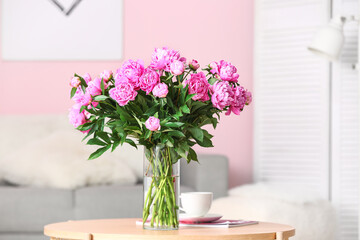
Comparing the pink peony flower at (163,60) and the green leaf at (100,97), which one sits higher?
the pink peony flower at (163,60)

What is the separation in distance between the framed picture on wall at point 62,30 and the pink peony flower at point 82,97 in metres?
2.25

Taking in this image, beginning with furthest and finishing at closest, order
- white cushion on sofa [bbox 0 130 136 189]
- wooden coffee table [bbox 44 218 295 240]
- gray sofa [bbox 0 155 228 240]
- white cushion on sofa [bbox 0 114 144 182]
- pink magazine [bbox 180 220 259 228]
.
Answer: white cushion on sofa [bbox 0 114 144 182] → white cushion on sofa [bbox 0 130 136 189] → gray sofa [bbox 0 155 228 240] → pink magazine [bbox 180 220 259 228] → wooden coffee table [bbox 44 218 295 240]

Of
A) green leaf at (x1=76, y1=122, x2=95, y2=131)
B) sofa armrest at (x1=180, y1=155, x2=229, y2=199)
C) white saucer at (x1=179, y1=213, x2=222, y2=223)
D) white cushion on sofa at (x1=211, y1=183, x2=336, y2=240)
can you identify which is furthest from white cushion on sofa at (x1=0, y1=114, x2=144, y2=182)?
green leaf at (x1=76, y1=122, x2=95, y2=131)

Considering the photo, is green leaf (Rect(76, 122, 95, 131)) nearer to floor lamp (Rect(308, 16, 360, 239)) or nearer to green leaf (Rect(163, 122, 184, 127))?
green leaf (Rect(163, 122, 184, 127))

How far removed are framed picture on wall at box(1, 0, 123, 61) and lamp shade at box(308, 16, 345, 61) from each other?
127 centimetres

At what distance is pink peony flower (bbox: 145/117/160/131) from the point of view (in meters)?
1.53

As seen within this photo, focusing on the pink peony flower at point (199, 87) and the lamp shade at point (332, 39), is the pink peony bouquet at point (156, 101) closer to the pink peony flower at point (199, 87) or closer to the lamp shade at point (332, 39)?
the pink peony flower at point (199, 87)

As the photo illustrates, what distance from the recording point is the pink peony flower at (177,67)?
156 centimetres

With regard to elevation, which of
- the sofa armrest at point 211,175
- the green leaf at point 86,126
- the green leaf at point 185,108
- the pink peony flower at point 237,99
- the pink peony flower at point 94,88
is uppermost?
the pink peony flower at point 94,88

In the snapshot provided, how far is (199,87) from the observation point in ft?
5.18

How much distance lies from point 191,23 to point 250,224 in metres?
2.31

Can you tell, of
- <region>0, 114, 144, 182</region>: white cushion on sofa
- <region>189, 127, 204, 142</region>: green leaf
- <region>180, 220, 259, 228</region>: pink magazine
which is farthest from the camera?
<region>0, 114, 144, 182</region>: white cushion on sofa

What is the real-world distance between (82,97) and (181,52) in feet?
7.54

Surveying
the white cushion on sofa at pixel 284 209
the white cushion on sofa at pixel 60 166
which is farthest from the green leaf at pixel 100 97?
the white cushion on sofa at pixel 60 166
